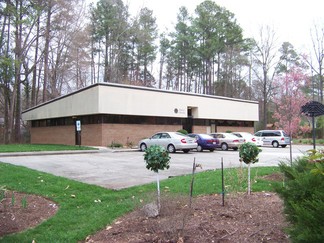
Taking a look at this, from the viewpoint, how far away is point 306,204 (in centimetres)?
290

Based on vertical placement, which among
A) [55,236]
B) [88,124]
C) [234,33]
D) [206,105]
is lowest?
[55,236]

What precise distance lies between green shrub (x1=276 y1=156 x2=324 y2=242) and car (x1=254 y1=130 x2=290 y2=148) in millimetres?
30771

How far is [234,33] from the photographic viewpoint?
168 feet

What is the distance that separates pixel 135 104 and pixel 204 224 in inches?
1030

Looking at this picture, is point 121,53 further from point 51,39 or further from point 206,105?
point 206,105

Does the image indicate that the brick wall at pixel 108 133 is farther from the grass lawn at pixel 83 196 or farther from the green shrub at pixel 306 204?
the green shrub at pixel 306 204

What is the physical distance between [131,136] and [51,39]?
1754 cm

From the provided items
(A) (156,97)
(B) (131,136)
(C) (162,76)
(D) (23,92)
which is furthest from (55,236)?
(C) (162,76)

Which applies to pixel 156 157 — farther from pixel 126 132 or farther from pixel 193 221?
pixel 126 132

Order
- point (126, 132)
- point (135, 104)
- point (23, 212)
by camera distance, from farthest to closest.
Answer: point (135, 104)
point (126, 132)
point (23, 212)

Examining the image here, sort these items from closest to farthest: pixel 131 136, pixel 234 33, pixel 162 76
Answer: pixel 131 136, pixel 234 33, pixel 162 76

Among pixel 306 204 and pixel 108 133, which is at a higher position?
pixel 108 133

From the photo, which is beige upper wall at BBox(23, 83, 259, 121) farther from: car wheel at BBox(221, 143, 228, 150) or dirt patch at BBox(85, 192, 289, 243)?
dirt patch at BBox(85, 192, 289, 243)

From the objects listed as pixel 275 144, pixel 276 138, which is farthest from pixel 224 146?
pixel 275 144
